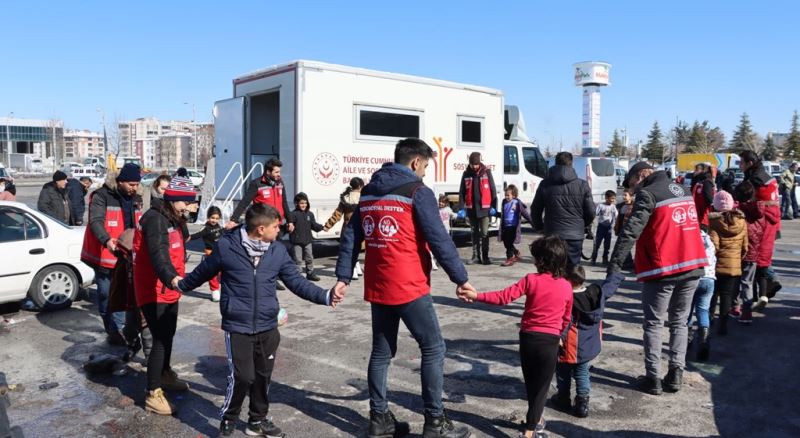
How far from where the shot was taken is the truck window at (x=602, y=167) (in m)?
22.0

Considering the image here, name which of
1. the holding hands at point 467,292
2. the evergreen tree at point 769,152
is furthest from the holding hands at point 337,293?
the evergreen tree at point 769,152

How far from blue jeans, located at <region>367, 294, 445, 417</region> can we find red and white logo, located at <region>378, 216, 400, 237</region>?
1.49ft

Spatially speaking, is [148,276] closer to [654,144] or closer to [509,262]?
[509,262]

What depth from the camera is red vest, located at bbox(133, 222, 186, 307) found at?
482cm

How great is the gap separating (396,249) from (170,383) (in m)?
2.34

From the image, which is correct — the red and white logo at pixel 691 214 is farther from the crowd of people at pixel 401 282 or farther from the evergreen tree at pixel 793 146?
the evergreen tree at pixel 793 146

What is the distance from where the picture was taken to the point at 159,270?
4.60 meters

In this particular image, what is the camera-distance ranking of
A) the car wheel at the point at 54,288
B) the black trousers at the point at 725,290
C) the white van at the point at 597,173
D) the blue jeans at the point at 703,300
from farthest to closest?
the white van at the point at 597,173 < the car wheel at the point at 54,288 < the black trousers at the point at 725,290 < the blue jeans at the point at 703,300

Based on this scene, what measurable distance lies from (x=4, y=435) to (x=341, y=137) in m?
8.81

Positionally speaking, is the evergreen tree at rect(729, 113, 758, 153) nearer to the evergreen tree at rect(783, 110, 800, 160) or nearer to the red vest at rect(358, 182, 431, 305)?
the evergreen tree at rect(783, 110, 800, 160)

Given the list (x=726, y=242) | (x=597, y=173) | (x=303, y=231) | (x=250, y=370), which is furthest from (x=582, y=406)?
(x=597, y=173)

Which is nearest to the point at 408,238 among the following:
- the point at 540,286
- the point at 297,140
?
the point at 540,286

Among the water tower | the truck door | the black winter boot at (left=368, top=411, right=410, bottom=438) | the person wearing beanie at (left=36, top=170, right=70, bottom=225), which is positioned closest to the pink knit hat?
the black winter boot at (left=368, top=411, right=410, bottom=438)

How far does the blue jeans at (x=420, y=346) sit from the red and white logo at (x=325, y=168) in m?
7.24
